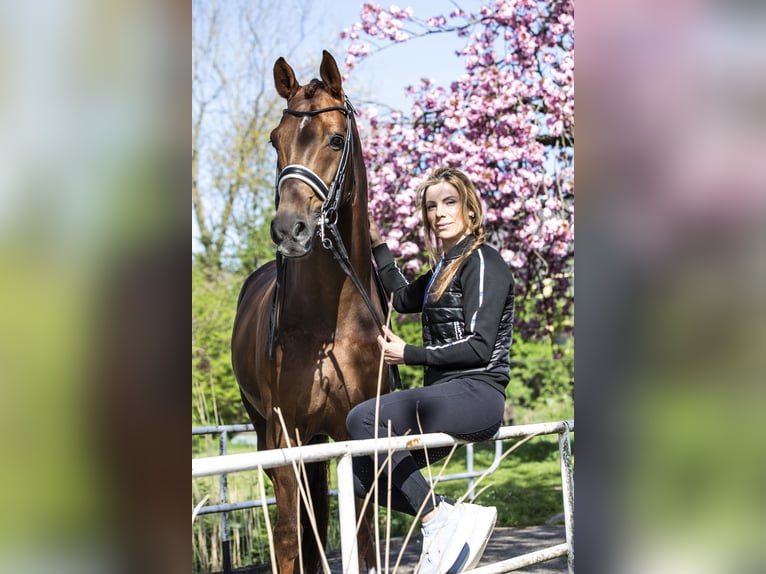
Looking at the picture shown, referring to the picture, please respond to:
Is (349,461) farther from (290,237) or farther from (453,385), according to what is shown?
(290,237)

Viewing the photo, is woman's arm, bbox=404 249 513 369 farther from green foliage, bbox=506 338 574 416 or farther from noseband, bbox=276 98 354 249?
green foliage, bbox=506 338 574 416

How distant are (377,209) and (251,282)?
2719mm

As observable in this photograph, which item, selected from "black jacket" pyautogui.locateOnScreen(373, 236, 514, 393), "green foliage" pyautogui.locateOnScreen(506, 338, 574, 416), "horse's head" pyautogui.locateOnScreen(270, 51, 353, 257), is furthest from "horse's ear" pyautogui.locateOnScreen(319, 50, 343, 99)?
"green foliage" pyautogui.locateOnScreen(506, 338, 574, 416)

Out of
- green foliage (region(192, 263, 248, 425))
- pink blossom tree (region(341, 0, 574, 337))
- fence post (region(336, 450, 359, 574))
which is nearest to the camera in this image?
fence post (region(336, 450, 359, 574))

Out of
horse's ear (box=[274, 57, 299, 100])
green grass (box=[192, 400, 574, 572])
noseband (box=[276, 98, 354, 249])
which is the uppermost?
horse's ear (box=[274, 57, 299, 100])

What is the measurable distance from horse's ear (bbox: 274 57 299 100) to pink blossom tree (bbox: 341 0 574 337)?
13.1 ft

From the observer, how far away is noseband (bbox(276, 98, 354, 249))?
312cm

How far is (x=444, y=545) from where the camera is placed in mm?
2670

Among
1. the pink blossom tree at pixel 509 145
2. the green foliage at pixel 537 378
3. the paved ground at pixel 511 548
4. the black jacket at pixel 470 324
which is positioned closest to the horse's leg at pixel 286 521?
the black jacket at pixel 470 324

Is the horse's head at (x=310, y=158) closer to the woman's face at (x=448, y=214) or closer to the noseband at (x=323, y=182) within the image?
the noseband at (x=323, y=182)

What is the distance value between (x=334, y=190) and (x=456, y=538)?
137cm

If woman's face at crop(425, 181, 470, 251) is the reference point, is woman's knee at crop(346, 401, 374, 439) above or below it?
below
